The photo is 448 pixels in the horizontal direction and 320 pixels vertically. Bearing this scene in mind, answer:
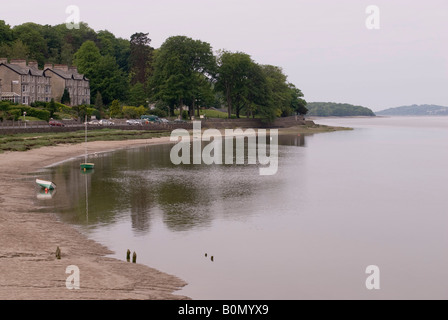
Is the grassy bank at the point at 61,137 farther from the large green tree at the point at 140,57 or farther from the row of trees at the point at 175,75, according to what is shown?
the large green tree at the point at 140,57

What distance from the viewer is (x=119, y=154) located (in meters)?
81.0

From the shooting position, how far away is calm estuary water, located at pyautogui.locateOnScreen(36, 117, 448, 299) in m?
23.2

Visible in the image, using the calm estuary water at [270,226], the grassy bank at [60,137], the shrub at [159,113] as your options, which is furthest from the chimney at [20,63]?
the calm estuary water at [270,226]

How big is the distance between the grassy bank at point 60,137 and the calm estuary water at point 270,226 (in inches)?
648

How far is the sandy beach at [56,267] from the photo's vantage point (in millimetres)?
19480

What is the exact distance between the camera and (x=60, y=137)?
88.8m

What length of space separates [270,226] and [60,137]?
209ft

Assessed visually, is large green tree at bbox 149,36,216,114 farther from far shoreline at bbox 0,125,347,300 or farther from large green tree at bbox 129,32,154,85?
far shoreline at bbox 0,125,347,300

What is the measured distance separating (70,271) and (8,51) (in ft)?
484

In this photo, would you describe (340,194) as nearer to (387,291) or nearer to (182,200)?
(182,200)
